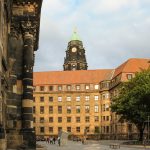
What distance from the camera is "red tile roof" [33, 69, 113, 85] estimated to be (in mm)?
138125

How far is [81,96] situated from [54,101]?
8246 mm

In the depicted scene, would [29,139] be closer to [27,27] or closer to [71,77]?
[27,27]

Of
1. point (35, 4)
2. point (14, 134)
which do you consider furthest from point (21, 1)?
point (14, 134)

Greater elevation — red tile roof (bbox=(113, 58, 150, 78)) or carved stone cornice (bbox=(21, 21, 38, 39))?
red tile roof (bbox=(113, 58, 150, 78))

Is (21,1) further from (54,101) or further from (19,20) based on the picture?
(54,101)

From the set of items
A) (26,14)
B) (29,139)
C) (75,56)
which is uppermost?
(75,56)

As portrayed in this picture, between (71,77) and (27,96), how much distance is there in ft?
364

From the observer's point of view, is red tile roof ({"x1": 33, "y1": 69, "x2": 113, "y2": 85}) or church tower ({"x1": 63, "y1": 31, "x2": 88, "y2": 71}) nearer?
red tile roof ({"x1": 33, "y1": 69, "x2": 113, "y2": 85})

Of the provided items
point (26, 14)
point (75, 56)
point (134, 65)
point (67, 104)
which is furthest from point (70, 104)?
point (26, 14)

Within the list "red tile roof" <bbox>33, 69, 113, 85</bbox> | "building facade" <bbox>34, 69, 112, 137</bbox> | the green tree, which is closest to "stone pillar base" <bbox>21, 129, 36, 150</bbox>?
the green tree

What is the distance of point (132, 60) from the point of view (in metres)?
124

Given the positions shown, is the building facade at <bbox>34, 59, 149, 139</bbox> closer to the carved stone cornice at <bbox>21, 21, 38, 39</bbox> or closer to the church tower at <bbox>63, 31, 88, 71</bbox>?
the church tower at <bbox>63, 31, 88, 71</bbox>

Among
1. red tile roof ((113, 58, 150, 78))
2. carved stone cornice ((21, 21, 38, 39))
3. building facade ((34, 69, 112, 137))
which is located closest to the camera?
carved stone cornice ((21, 21, 38, 39))

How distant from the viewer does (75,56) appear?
186 metres
